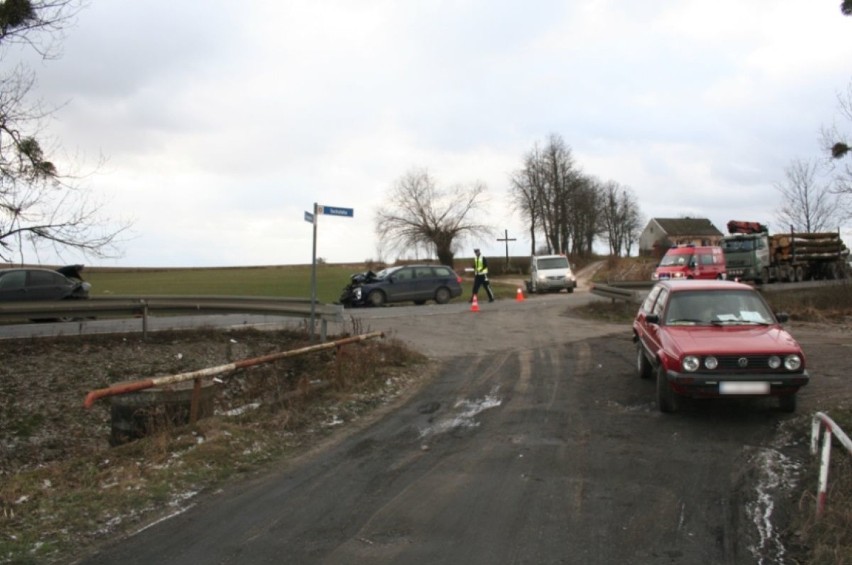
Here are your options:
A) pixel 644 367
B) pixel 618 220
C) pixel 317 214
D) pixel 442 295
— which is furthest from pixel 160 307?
pixel 618 220

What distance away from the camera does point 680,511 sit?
5.17 metres

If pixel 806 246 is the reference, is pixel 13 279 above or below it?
below

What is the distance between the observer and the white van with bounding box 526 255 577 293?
34.3 m

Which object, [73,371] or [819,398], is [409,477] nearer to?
[819,398]

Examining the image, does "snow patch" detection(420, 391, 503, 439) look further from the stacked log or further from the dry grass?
the stacked log

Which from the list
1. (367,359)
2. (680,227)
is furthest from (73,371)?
(680,227)

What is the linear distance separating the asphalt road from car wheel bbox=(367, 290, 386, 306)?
1788cm

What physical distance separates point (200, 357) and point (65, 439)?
3.62 metres

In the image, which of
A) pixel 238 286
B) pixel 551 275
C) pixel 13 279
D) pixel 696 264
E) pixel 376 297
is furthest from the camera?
pixel 238 286

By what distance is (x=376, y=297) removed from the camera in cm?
2808

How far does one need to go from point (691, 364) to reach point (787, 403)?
133cm

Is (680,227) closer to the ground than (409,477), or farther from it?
farther from it

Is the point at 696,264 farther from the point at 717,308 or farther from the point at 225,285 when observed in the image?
the point at 225,285

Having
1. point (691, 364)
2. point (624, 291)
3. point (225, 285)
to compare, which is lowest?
point (691, 364)
